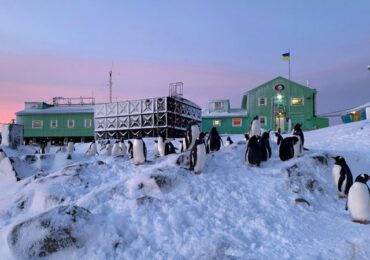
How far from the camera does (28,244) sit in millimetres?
8484

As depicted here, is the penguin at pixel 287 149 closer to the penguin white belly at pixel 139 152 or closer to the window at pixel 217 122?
the penguin white belly at pixel 139 152

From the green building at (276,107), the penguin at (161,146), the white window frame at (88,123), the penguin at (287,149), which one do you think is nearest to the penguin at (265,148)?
the penguin at (287,149)

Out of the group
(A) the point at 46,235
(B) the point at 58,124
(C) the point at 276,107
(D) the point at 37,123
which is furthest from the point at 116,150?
(D) the point at 37,123

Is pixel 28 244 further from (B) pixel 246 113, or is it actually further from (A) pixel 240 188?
(B) pixel 246 113

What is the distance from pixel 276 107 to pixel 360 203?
122 ft

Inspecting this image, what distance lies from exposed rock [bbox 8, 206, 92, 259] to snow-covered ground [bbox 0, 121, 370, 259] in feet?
0.06

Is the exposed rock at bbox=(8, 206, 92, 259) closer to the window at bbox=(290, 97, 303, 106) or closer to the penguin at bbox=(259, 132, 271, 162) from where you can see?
→ the penguin at bbox=(259, 132, 271, 162)

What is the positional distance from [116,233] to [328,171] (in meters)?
7.60

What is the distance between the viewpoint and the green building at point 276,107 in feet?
152

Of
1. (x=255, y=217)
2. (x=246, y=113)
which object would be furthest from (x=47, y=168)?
(x=246, y=113)

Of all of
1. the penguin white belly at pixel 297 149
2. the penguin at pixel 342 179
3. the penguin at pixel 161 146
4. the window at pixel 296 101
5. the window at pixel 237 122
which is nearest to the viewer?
the penguin at pixel 342 179

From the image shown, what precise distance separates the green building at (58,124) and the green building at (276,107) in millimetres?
14160

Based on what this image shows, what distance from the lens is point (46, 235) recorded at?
858cm

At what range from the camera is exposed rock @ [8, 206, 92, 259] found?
27.7 feet
